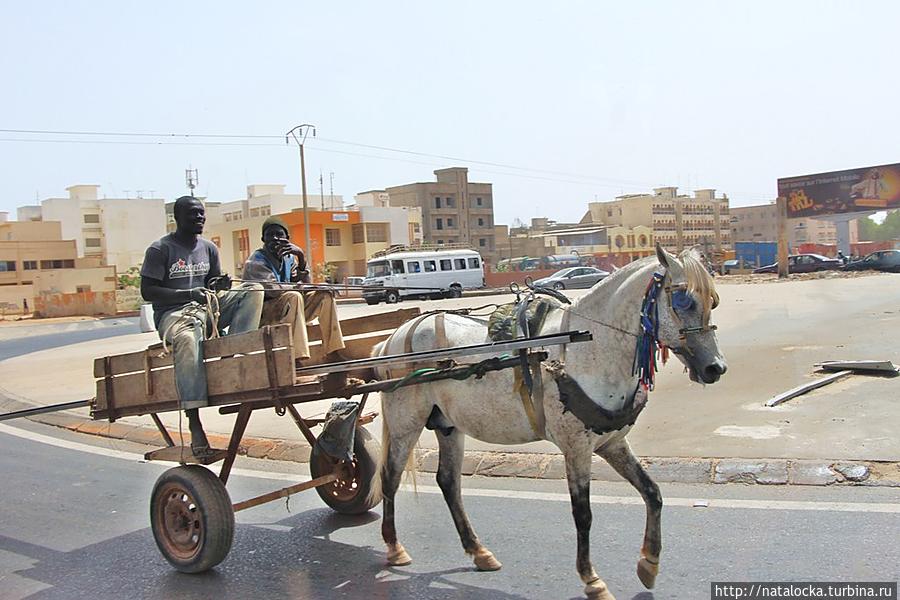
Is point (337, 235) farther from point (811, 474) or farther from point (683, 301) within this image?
point (683, 301)

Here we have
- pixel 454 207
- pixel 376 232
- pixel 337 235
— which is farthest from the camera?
pixel 454 207

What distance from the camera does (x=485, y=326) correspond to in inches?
213

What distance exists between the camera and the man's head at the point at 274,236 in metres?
6.27

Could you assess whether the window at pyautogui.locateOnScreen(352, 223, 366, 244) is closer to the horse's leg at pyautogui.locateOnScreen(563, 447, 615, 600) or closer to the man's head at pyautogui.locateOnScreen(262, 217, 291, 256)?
the man's head at pyautogui.locateOnScreen(262, 217, 291, 256)

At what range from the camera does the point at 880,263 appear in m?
45.6

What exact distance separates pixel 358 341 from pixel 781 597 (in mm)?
3388

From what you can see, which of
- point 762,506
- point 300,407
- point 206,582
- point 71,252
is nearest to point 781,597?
point 762,506

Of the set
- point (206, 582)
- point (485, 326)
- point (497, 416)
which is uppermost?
point (485, 326)

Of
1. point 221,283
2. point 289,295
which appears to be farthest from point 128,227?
point 289,295

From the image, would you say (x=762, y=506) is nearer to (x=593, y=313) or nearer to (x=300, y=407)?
(x=593, y=313)

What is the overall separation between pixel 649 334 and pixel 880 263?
4681 cm

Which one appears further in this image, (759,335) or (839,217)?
(839,217)

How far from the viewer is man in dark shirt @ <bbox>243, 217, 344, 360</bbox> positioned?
219 inches

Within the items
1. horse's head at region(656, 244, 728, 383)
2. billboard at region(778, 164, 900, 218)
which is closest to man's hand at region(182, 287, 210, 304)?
horse's head at region(656, 244, 728, 383)
